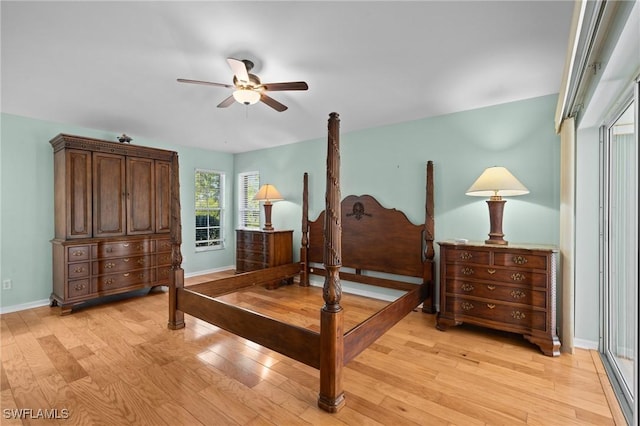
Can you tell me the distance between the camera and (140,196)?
160 inches

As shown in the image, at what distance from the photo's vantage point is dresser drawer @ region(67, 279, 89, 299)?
336 cm

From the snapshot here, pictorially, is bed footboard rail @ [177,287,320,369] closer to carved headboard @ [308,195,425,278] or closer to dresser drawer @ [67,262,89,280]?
dresser drawer @ [67,262,89,280]

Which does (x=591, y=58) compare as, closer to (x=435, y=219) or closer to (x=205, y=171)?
(x=435, y=219)

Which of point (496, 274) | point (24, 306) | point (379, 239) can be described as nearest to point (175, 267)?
point (24, 306)

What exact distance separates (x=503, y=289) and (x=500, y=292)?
40 mm

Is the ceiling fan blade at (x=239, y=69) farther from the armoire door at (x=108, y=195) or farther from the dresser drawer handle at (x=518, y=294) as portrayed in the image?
the dresser drawer handle at (x=518, y=294)

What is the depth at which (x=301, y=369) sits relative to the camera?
2227 millimetres

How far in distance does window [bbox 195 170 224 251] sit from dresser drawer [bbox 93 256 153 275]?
4.65ft

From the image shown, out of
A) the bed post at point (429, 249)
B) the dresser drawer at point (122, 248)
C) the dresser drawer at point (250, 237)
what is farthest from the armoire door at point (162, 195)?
the bed post at point (429, 249)

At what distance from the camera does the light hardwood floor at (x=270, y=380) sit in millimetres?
1705

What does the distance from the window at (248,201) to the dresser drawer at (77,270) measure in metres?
2.75

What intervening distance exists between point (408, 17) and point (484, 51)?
78 cm

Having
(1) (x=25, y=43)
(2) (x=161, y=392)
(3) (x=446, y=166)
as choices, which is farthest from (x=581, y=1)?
(1) (x=25, y=43)

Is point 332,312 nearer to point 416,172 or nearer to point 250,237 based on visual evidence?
point 416,172
